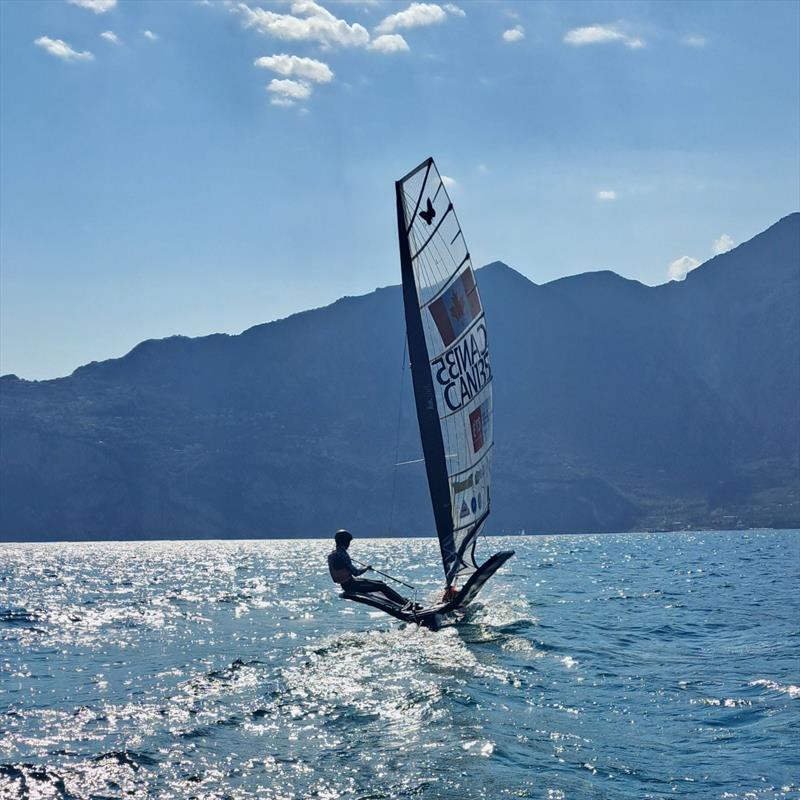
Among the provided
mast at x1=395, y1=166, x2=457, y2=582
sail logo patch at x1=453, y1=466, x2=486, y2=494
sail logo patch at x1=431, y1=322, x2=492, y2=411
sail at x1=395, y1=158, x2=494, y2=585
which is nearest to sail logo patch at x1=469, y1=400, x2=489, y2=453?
sail at x1=395, y1=158, x2=494, y2=585

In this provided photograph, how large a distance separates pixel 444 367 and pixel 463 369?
1007mm

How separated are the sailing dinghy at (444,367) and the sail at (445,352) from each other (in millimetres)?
32

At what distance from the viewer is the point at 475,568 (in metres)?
31.8

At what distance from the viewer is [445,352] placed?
30.3 meters

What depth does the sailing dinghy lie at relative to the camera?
97.0 ft

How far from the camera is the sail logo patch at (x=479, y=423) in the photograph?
31688 millimetres

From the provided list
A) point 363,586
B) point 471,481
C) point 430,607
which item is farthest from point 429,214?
point 430,607

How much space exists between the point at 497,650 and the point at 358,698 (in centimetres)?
688

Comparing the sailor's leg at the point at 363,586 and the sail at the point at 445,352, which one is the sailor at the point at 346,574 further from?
the sail at the point at 445,352

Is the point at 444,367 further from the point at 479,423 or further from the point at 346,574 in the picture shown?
the point at 346,574

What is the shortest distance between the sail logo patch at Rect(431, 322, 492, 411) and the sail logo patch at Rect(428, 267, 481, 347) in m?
0.43

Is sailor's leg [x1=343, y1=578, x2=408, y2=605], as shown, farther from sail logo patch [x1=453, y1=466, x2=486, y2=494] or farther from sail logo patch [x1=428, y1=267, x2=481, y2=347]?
sail logo patch [x1=428, y1=267, x2=481, y2=347]

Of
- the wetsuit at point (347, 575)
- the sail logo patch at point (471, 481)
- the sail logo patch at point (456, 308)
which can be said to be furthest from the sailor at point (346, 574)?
the sail logo patch at point (456, 308)

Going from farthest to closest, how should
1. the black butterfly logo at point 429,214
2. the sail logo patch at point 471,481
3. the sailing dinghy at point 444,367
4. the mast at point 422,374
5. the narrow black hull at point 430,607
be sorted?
the sail logo patch at point 471,481
the black butterfly logo at point 429,214
the sailing dinghy at point 444,367
the mast at point 422,374
the narrow black hull at point 430,607
